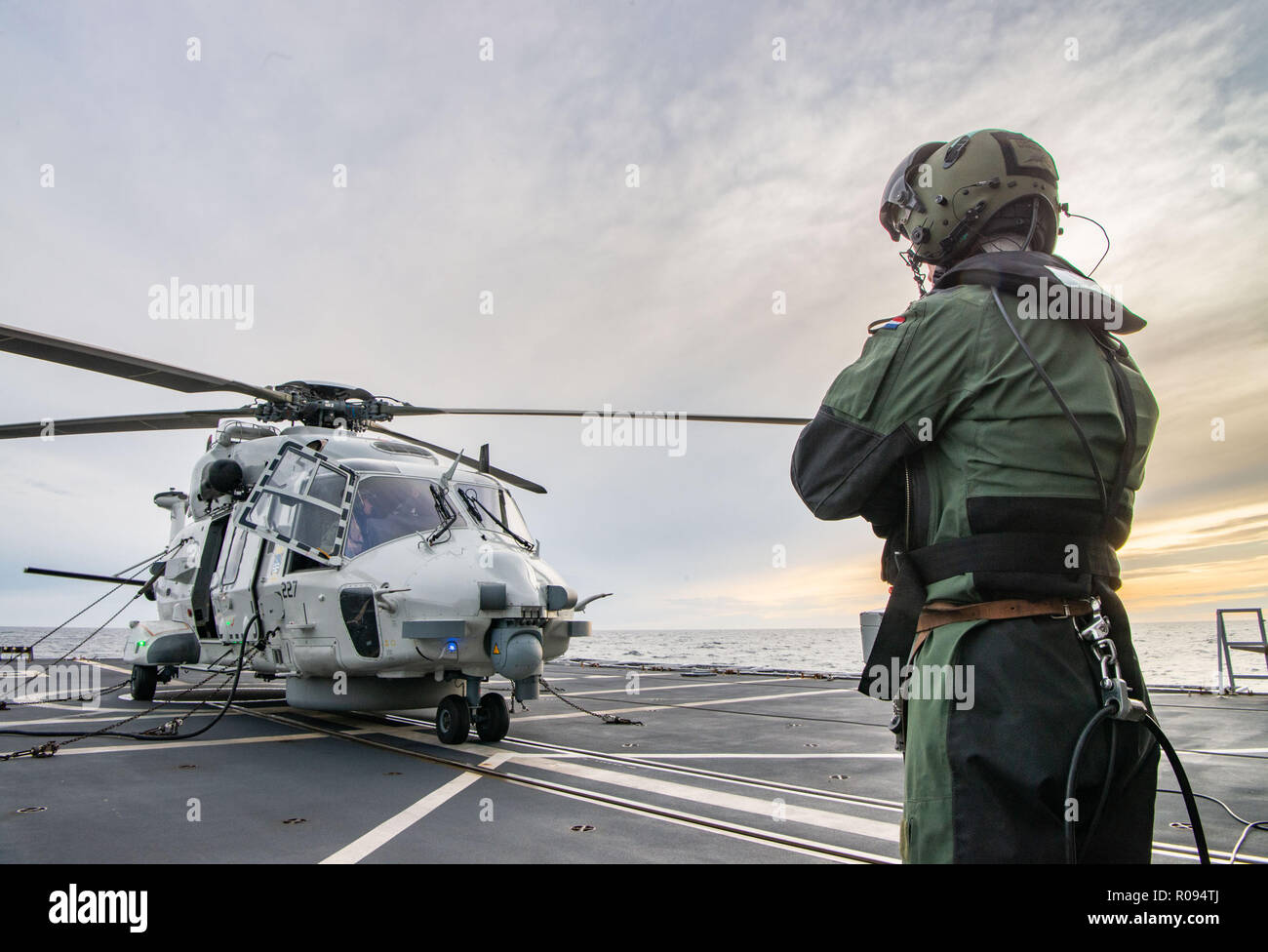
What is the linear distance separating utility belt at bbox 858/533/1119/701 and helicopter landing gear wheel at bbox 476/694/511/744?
20.4ft

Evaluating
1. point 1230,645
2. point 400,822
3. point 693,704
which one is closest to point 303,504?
point 400,822

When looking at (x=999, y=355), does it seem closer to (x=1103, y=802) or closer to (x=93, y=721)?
(x=1103, y=802)

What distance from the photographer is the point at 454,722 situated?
7586 mm

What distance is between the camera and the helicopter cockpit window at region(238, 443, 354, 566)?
8180 mm

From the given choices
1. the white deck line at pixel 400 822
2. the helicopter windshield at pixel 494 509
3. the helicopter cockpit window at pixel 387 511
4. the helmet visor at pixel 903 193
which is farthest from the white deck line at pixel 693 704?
the helmet visor at pixel 903 193

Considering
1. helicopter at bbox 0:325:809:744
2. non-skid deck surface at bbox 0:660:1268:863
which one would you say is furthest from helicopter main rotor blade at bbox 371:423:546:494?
non-skid deck surface at bbox 0:660:1268:863

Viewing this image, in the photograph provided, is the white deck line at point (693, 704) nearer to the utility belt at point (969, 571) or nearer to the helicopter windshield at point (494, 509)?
the helicopter windshield at point (494, 509)

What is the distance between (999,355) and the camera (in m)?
1.97

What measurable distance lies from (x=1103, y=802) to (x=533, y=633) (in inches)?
234

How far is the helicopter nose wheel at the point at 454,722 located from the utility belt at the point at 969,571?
6254 millimetres

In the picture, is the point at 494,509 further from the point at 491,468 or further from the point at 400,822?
the point at 400,822

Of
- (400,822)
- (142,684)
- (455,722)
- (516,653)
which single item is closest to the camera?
(400,822)

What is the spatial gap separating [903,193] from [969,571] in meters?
1.30
